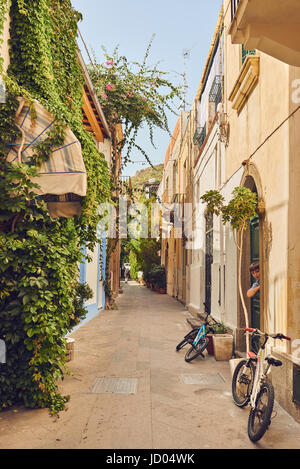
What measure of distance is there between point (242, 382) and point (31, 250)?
303 centimetres

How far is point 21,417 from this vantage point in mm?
4703

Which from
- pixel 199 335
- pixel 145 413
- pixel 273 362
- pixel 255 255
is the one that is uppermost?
pixel 255 255

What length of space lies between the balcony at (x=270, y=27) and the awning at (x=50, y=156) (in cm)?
230

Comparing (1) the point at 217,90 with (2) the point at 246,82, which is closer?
(2) the point at 246,82

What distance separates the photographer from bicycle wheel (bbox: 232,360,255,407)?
16.7 feet

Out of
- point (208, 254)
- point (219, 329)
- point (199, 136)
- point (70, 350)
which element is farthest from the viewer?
point (199, 136)

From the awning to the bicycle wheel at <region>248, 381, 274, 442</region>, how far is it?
2.98 m

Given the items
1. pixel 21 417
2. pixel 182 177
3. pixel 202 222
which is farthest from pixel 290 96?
pixel 182 177

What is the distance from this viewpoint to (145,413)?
4.89m

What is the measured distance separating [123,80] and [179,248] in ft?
30.3

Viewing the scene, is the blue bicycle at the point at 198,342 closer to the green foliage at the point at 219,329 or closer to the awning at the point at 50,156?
the green foliage at the point at 219,329

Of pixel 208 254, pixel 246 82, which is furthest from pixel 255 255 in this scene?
pixel 208 254

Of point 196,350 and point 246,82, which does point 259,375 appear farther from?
point 246,82

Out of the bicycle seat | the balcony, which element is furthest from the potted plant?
the balcony
